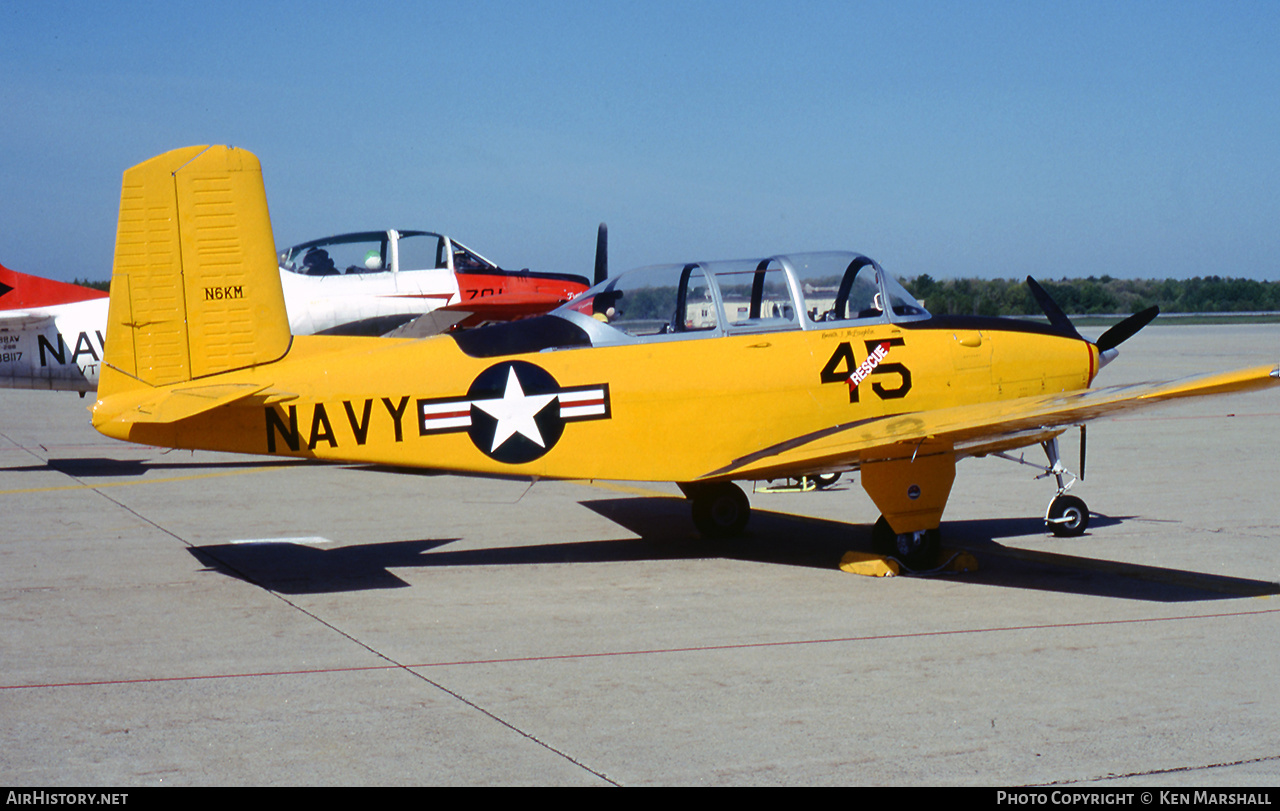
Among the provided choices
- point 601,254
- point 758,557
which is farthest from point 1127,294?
point 758,557

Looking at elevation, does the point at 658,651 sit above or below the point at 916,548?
below

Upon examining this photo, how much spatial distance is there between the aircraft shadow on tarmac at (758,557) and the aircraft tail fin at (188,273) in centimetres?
168

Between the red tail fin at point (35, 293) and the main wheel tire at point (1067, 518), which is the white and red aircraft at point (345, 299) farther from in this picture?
the main wheel tire at point (1067, 518)

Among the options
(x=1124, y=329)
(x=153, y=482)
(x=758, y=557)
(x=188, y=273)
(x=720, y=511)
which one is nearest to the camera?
(x=188, y=273)

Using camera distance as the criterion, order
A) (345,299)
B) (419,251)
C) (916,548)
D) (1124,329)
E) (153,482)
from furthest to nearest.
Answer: (419,251) < (345,299) < (153,482) < (1124,329) < (916,548)

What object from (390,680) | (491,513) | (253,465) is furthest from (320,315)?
(390,680)

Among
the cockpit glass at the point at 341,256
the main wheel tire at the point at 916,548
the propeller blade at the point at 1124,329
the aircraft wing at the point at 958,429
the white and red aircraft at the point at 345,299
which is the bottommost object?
the main wheel tire at the point at 916,548

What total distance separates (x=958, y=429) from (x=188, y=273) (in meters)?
5.45

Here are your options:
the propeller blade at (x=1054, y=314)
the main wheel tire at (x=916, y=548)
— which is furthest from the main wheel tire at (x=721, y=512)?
the propeller blade at (x=1054, y=314)

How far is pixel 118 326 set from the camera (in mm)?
7789

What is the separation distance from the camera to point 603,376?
330 inches

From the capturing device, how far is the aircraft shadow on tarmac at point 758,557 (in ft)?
25.4

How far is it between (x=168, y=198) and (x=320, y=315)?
8808 mm

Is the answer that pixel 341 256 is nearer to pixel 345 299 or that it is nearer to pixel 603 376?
pixel 345 299
